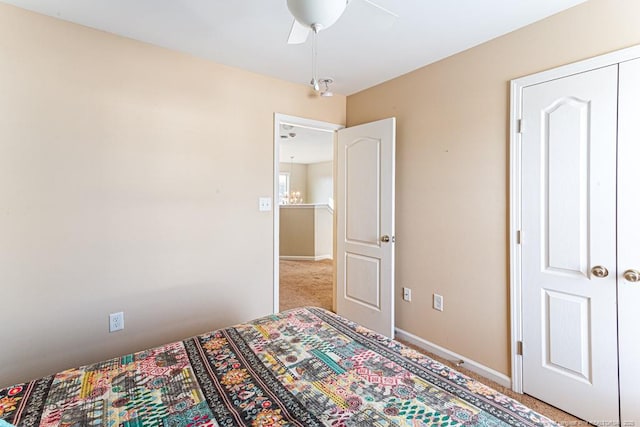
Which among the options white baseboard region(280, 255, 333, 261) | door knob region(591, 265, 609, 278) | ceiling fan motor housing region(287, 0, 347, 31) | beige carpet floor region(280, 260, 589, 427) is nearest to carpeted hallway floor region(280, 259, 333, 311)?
beige carpet floor region(280, 260, 589, 427)

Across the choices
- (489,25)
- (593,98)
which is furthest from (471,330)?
(489,25)

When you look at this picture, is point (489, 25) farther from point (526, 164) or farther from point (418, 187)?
point (418, 187)

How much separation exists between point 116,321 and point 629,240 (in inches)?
122

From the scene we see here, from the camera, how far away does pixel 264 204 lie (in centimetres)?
281

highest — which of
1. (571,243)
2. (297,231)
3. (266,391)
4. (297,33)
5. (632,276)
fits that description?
(297,33)

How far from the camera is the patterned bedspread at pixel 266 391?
93 centimetres

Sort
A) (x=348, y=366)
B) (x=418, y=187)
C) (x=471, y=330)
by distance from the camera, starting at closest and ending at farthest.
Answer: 1. (x=348, y=366)
2. (x=471, y=330)
3. (x=418, y=187)

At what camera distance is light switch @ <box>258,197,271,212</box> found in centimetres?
279

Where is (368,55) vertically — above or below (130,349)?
above

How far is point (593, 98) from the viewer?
5.54ft

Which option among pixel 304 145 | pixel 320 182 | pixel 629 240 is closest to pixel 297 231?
pixel 304 145

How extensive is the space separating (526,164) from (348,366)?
1675 millimetres

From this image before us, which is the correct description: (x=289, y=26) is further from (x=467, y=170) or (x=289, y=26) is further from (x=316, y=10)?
(x=467, y=170)

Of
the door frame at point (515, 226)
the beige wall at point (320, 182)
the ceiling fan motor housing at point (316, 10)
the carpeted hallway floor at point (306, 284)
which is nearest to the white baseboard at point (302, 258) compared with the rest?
the carpeted hallway floor at point (306, 284)
